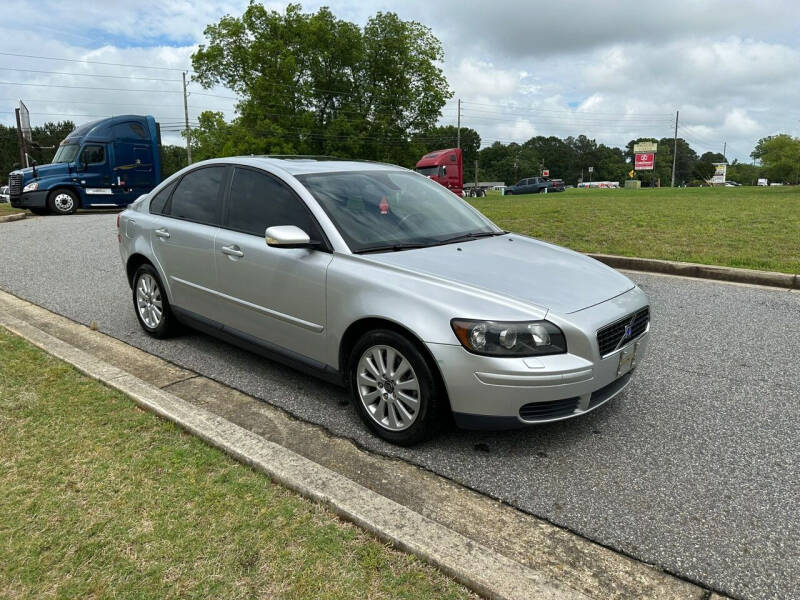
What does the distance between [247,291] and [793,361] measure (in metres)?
4.06

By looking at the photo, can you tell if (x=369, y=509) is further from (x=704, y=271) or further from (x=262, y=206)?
(x=704, y=271)

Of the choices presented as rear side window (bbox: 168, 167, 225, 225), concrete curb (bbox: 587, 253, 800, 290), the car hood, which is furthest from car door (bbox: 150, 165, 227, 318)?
concrete curb (bbox: 587, 253, 800, 290)

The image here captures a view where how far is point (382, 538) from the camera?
2320mm

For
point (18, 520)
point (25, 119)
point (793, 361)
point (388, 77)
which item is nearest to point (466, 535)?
point (18, 520)

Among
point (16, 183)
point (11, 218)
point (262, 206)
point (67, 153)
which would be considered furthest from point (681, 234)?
point (16, 183)

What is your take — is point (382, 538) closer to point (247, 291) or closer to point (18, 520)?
point (18, 520)

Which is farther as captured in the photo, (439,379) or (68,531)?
(439,379)

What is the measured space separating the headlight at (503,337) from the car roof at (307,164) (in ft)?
5.96

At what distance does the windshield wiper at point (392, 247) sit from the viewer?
11.4 ft

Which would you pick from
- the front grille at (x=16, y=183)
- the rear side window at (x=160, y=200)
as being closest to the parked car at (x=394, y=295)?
the rear side window at (x=160, y=200)

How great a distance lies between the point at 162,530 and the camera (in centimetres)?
236

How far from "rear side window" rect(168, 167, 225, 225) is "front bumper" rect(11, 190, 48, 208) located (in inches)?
650

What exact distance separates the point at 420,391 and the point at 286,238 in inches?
47.1

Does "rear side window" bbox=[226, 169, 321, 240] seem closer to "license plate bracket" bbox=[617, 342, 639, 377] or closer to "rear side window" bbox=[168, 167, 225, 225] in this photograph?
"rear side window" bbox=[168, 167, 225, 225]
